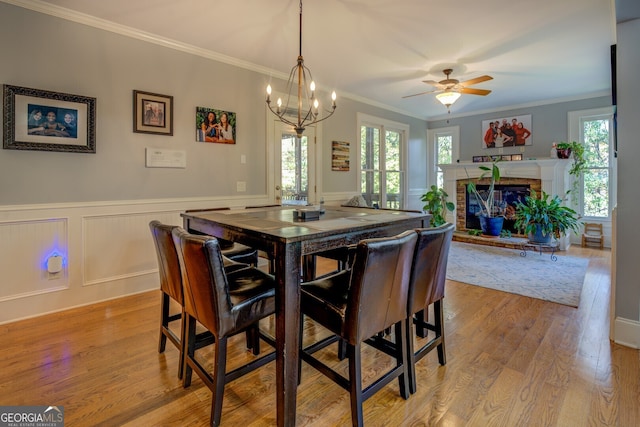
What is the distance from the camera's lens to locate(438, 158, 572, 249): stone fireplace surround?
17.0ft

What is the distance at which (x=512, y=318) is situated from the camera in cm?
256

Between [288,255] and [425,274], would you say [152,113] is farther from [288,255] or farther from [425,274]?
[425,274]

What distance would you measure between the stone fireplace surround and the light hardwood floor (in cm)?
336

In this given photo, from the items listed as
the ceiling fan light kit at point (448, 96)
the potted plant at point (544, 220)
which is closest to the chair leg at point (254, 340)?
the ceiling fan light kit at point (448, 96)

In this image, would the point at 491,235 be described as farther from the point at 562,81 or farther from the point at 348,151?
the point at 348,151

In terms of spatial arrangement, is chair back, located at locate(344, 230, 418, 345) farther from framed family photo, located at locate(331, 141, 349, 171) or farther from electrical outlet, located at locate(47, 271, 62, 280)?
framed family photo, located at locate(331, 141, 349, 171)

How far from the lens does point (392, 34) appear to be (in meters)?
3.13

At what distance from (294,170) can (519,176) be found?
12.9ft

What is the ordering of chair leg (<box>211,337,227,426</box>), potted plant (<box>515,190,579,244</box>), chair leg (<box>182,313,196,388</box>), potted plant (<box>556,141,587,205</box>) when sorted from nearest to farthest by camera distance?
chair leg (<box>211,337,227,426</box>)
chair leg (<box>182,313,196,388</box>)
potted plant (<box>515,190,579,244</box>)
potted plant (<box>556,141,587,205</box>)

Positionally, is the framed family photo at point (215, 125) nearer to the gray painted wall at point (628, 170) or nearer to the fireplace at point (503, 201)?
the gray painted wall at point (628, 170)

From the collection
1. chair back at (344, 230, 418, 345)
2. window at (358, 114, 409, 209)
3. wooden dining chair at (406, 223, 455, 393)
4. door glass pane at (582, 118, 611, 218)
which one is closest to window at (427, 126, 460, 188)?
window at (358, 114, 409, 209)

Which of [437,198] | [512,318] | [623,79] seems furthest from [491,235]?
[623,79]

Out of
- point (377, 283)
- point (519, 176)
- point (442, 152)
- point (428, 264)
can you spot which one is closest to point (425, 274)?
point (428, 264)

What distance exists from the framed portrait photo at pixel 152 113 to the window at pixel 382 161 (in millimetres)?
3084
